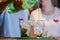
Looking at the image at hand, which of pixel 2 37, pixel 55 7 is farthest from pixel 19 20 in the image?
pixel 55 7

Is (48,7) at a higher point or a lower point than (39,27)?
higher

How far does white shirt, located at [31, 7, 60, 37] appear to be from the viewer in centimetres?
150

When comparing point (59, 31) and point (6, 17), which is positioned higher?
point (6, 17)

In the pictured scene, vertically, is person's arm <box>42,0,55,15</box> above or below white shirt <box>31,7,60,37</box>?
above

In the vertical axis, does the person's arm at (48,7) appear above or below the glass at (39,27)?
above

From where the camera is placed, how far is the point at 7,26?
153cm

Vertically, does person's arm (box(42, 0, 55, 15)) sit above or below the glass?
above

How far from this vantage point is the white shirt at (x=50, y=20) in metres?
1.50

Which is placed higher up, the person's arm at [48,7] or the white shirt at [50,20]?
the person's arm at [48,7]

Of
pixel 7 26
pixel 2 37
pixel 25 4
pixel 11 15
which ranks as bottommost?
pixel 2 37

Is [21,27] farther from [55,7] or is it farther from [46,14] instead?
[55,7]

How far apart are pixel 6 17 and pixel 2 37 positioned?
0.20 meters

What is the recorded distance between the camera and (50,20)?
150 centimetres

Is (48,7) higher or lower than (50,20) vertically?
higher
